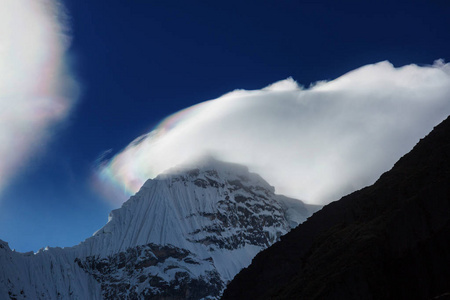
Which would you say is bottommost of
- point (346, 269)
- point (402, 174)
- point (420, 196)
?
point (346, 269)

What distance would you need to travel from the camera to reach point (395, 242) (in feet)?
144

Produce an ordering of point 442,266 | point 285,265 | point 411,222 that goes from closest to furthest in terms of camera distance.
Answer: point 442,266
point 411,222
point 285,265

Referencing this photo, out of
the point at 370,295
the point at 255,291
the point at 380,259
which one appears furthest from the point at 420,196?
the point at 255,291

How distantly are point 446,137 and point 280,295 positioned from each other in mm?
23639

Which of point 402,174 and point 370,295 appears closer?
point 370,295

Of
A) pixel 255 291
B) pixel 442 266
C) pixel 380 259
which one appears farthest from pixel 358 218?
pixel 255 291

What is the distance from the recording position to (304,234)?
8019 centimetres

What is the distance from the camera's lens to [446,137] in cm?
5512

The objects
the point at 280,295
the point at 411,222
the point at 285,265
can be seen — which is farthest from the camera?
the point at 285,265

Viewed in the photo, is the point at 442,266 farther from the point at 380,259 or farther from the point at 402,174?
the point at 402,174

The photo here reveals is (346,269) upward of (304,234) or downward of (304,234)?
downward

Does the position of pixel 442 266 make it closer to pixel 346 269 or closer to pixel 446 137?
pixel 346 269

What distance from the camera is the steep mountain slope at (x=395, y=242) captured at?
137ft

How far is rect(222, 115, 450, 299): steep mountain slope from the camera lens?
41.8 m
